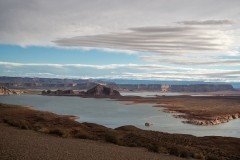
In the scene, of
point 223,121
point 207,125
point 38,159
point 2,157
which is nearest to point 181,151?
point 38,159

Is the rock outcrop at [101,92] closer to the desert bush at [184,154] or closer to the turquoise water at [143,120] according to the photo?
the turquoise water at [143,120]

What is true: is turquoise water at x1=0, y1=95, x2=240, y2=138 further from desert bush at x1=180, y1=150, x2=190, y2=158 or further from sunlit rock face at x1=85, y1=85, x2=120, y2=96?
sunlit rock face at x1=85, y1=85, x2=120, y2=96

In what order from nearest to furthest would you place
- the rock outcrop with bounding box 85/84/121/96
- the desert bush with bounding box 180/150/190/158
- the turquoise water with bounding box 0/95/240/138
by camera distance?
the desert bush with bounding box 180/150/190/158 → the turquoise water with bounding box 0/95/240/138 → the rock outcrop with bounding box 85/84/121/96

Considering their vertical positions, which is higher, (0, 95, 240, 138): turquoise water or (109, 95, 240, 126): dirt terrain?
(109, 95, 240, 126): dirt terrain

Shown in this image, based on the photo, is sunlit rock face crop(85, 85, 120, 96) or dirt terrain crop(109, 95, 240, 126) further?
sunlit rock face crop(85, 85, 120, 96)

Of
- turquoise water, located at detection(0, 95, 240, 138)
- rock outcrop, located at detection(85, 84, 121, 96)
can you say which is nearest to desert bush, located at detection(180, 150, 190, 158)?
turquoise water, located at detection(0, 95, 240, 138)

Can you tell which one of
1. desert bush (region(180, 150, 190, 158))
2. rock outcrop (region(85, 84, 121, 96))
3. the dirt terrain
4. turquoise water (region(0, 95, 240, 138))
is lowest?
turquoise water (region(0, 95, 240, 138))

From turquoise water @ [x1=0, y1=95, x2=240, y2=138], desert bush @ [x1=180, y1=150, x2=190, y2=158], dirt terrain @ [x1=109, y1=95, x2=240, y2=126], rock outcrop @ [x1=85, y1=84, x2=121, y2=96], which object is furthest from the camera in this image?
rock outcrop @ [x1=85, y1=84, x2=121, y2=96]

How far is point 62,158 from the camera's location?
419 inches

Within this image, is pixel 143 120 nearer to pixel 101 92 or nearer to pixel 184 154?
pixel 184 154

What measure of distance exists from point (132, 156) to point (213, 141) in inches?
625

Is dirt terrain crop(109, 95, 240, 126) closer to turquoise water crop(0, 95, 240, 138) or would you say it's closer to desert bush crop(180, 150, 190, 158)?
turquoise water crop(0, 95, 240, 138)

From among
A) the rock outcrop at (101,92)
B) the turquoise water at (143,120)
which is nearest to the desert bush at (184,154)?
the turquoise water at (143,120)

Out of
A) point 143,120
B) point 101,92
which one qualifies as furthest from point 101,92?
point 143,120
